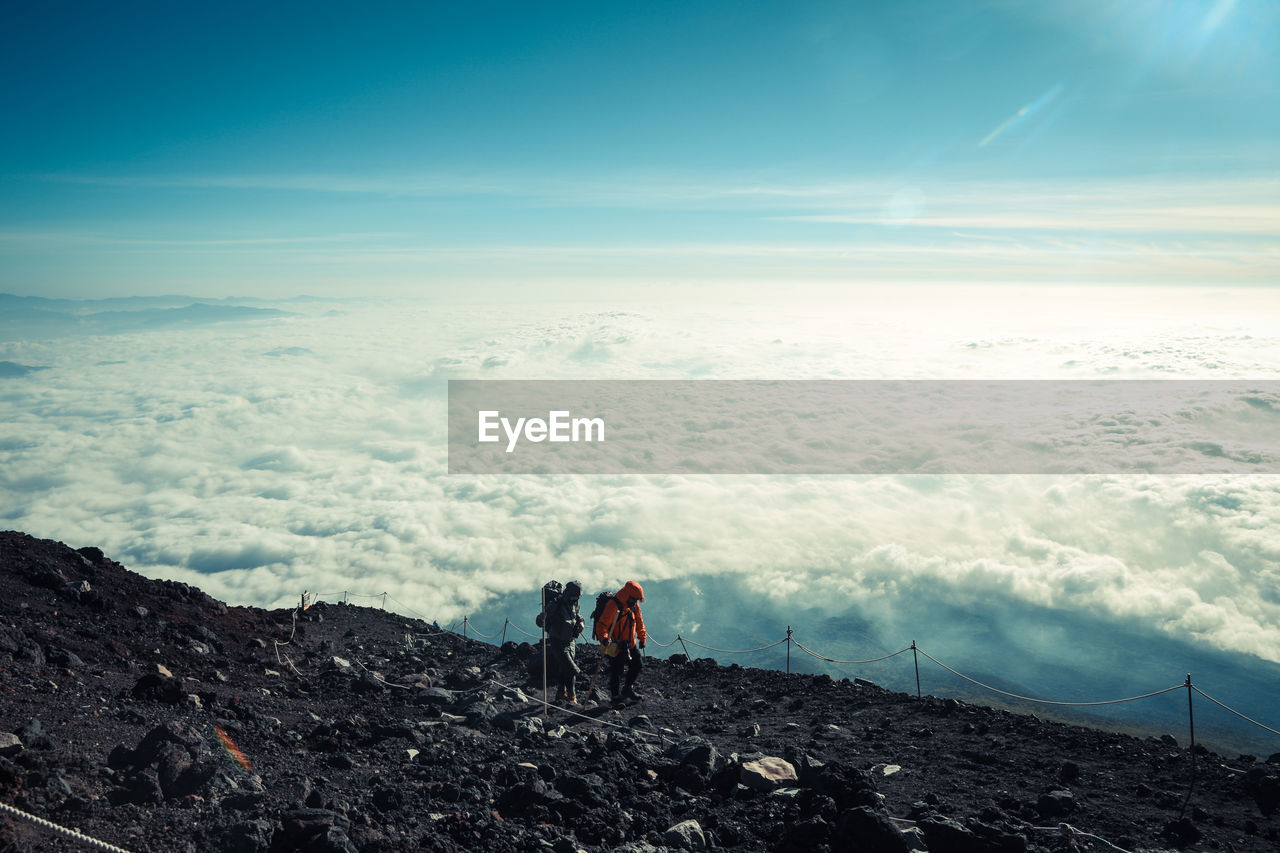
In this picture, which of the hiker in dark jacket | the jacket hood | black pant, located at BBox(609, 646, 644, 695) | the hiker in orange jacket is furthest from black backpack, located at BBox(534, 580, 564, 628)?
black pant, located at BBox(609, 646, 644, 695)

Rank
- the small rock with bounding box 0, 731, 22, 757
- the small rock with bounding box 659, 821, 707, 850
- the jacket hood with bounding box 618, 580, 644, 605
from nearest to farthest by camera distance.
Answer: the small rock with bounding box 0, 731, 22, 757 < the small rock with bounding box 659, 821, 707, 850 < the jacket hood with bounding box 618, 580, 644, 605

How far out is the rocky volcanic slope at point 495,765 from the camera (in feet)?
18.7

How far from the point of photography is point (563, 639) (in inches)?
514

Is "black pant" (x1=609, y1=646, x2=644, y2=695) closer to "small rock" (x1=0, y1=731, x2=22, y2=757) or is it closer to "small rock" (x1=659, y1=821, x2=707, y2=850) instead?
"small rock" (x1=659, y1=821, x2=707, y2=850)

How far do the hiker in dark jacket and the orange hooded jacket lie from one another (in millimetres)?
472

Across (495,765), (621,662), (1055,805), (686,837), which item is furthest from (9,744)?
(1055,805)

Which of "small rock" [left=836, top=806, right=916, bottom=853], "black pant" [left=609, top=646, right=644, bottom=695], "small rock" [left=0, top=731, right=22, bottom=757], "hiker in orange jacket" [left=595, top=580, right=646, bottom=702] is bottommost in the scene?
"black pant" [left=609, top=646, right=644, bottom=695]

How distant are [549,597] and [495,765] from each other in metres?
5.15

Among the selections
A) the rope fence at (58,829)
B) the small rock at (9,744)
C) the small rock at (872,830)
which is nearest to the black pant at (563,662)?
the small rock at (872,830)

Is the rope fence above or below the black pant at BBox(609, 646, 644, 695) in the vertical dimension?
above

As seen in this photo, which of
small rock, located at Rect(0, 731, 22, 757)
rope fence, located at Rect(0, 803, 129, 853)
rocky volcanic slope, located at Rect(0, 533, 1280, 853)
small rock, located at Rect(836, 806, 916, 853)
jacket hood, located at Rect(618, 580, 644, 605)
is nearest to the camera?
rope fence, located at Rect(0, 803, 129, 853)

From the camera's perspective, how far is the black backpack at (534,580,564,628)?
42.5 feet

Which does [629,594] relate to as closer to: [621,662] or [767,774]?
[621,662]

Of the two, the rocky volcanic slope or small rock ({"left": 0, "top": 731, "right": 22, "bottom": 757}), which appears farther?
the rocky volcanic slope
